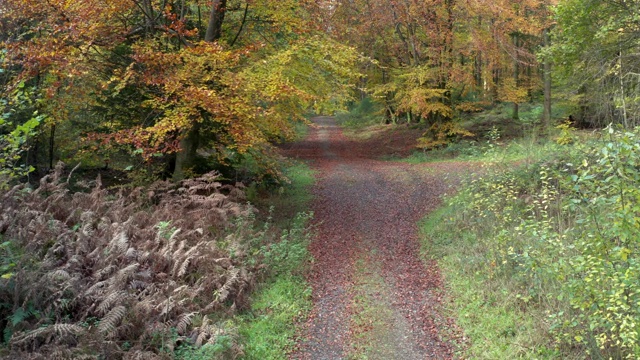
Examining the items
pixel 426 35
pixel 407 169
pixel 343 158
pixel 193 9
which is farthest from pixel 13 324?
pixel 426 35

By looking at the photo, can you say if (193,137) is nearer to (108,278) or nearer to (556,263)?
(108,278)

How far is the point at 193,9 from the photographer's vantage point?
14156 millimetres

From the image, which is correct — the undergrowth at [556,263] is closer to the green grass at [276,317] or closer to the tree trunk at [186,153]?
the green grass at [276,317]

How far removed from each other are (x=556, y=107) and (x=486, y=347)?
25580 millimetres

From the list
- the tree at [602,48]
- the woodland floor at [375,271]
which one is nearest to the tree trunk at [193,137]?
the woodland floor at [375,271]

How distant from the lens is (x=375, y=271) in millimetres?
10055

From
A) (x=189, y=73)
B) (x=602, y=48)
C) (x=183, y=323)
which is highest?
(x=602, y=48)

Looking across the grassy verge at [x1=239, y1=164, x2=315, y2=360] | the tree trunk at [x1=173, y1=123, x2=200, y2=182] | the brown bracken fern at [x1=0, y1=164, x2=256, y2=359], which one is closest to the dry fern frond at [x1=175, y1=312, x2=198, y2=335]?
the brown bracken fern at [x1=0, y1=164, x2=256, y2=359]

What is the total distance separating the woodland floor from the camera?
7.33 meters

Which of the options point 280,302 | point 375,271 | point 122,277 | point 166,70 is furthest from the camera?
point 166,70

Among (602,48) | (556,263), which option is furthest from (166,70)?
(602,48)

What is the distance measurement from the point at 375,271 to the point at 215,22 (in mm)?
8194

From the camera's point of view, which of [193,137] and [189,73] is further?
[193,137]

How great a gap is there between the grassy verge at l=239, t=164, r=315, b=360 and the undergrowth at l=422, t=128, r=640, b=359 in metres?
2.80
